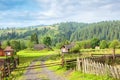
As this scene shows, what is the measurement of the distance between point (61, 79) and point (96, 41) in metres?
164

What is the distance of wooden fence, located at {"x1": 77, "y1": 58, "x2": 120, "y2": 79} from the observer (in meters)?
23.2

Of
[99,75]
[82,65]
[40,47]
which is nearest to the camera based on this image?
[99,75]

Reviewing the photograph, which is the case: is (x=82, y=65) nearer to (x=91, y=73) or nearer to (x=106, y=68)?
(x=91, y=73)

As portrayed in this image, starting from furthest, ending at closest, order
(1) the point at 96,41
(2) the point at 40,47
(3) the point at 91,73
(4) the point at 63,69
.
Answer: (1) the point at 96,41 → (2) the point at 40,47 → (4) the point at 63,69 → (3) the point at 91,73

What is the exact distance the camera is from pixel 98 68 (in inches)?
1073

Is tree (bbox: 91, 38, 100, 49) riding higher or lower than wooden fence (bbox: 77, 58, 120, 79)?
lower

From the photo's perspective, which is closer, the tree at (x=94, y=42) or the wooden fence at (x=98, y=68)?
the wooden fence at (x=98, y=68)

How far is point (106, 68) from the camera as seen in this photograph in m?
24.9

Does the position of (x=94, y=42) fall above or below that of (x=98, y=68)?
below

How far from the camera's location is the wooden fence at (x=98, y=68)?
23225mm

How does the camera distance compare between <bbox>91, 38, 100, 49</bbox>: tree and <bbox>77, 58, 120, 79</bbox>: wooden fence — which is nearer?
<bbox>77, 58, 120, 79</bbox>: wooden fence

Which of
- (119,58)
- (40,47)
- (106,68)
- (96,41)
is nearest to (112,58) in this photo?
(119,58)

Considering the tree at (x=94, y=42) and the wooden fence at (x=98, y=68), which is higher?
the wooden fence at (x=98, y=68)

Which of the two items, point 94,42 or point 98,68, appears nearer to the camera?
point 98,68
